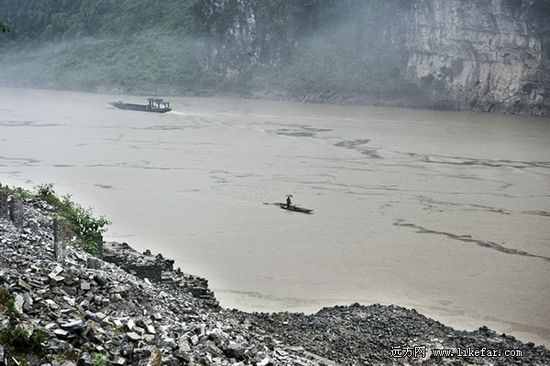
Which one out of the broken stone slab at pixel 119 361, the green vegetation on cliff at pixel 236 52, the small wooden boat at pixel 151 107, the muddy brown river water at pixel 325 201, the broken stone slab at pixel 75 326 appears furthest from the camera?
the green vegetation on cliff at pixel 236 52

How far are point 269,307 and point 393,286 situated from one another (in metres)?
4.19

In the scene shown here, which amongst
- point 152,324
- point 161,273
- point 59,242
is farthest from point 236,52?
point 152,324

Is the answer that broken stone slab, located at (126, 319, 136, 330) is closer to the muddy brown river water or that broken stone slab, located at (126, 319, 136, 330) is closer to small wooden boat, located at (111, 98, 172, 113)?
the muddy brown river water

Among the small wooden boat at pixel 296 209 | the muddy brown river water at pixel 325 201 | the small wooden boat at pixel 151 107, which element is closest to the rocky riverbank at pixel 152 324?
the muddy brown river water at pixel 325 201

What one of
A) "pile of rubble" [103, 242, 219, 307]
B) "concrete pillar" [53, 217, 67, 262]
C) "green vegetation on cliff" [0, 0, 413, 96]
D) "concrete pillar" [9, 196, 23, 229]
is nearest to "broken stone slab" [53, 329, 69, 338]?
"concrete pillar" [53, 217, 67, 262]

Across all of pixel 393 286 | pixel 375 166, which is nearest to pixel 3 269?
pixel 393 286

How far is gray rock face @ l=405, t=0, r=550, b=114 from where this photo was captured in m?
71.0

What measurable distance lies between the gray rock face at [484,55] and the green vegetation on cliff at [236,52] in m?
3.82

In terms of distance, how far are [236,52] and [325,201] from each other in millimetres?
63628

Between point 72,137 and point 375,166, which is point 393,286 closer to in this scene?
point 375,166

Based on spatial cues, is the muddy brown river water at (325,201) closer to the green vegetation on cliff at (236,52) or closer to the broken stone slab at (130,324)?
the broken stone slab at (130,324)

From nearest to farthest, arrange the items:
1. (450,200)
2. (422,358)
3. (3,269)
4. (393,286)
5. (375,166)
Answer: (3,269) → (422,358) → (393,286) → (450,200) → (375,166)

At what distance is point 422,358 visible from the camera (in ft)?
43.8

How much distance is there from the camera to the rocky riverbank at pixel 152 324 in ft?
29.1
